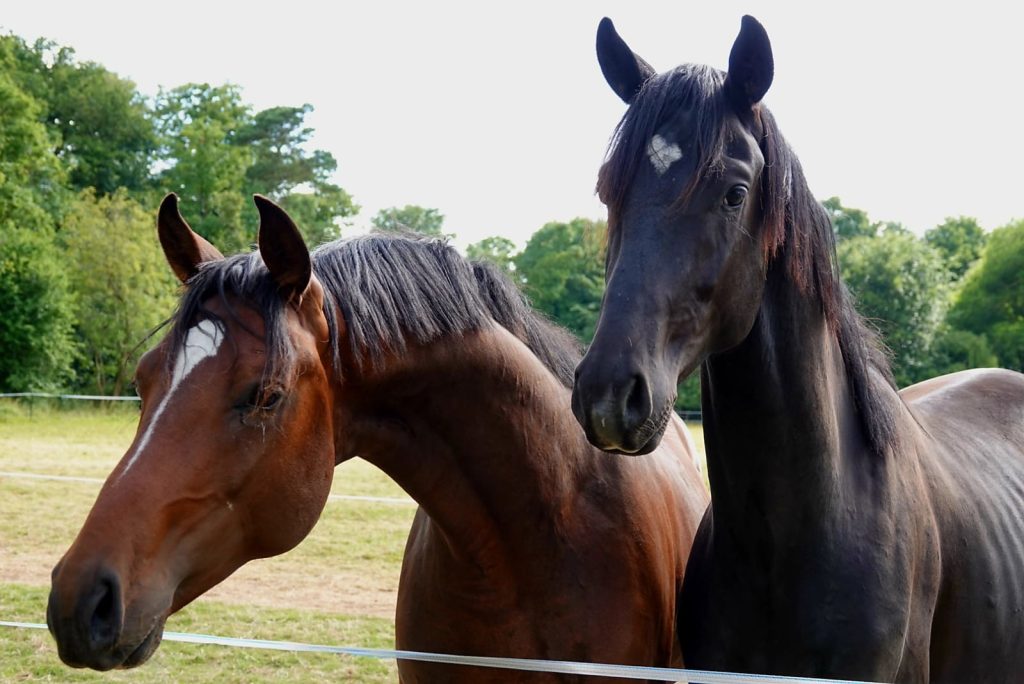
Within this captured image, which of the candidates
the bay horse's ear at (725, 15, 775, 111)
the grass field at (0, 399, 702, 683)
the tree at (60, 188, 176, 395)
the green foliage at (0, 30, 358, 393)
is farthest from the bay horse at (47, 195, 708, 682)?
the tree at (60, 188, 176, 395)

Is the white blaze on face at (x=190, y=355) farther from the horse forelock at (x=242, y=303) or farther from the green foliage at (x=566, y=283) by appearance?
the green foliage at (x=566, y=283)

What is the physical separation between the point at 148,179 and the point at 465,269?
40.2 meters

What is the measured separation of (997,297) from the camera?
120 ft

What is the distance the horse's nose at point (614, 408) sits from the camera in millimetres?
1673

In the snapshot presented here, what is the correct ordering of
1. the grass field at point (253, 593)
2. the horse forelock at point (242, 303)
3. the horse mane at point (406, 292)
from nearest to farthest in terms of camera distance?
the horse forelock at point (242, 303), the horse mane at point (406, 292), the grass field at point (253, 593)

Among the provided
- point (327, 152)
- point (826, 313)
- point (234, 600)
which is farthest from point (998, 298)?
point (826, 313)

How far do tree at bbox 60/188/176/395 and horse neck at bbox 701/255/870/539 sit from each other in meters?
29.9

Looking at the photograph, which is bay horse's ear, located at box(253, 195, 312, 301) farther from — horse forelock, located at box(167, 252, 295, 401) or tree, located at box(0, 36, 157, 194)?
tree, located at box(0, 36, 157, 194)

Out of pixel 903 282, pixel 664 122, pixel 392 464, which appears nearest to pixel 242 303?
pixel 392 464

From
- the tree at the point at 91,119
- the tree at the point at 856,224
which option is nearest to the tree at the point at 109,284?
the tree at the point at 91,119

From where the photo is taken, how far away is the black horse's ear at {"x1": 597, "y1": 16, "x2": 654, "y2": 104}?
213cm

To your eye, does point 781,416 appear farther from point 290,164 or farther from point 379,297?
point 290,164

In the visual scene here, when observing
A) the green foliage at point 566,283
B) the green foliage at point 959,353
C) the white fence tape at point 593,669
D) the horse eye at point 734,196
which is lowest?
the white fence tape at point 593,669

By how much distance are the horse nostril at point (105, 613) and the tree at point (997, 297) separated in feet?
123
